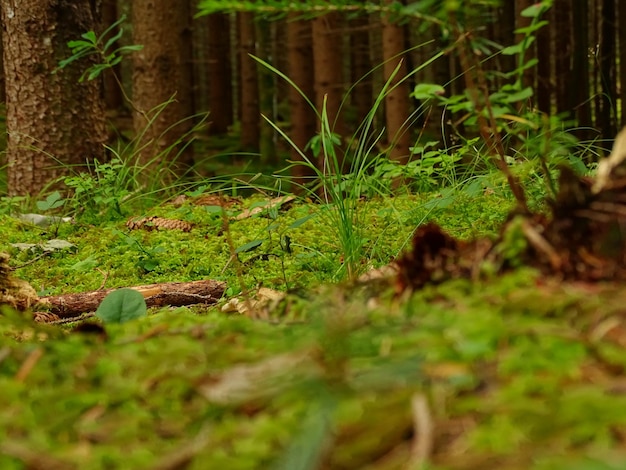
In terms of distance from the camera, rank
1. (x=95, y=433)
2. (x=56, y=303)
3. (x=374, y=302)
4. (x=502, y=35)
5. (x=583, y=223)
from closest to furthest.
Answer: (x=95, y=433) → (x=583, y=223) → (x=374, y=302) → (x=56, y=303) → (x=502, y=35)

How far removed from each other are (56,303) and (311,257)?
1.04 metres

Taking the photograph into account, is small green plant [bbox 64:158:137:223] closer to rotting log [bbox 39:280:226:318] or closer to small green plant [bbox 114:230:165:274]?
small green plant [bbox 114:230:165:274]

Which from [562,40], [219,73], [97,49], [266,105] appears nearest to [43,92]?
[97,49]

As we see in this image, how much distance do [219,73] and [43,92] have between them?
13050mm

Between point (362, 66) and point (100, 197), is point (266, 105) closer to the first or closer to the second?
point (362, 66)

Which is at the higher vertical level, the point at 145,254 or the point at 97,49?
the point at 97,49

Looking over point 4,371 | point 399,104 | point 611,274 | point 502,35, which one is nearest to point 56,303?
point 4,371

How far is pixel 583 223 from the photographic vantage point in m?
0.98

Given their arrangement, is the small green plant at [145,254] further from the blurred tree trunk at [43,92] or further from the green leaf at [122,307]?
the blurred tree trunk at [43,92]

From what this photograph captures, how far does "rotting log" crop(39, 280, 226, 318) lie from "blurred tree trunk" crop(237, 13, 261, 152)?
1298 centimetres

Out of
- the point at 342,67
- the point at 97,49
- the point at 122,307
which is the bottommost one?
the point at 122,307

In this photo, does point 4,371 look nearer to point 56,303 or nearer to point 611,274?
point 611,274

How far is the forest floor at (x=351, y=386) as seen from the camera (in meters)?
0.63

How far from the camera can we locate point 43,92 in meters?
5.06
